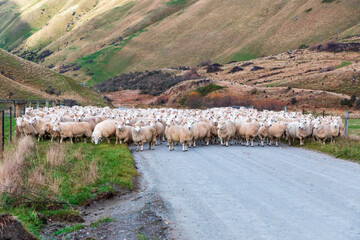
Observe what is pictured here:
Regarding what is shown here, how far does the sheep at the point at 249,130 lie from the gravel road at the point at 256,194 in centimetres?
432

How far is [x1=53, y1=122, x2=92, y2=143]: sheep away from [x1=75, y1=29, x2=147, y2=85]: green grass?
315ft

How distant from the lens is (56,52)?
492 ft

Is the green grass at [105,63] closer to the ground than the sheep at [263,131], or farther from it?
farther from it

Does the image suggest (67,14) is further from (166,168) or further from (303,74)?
(166,168)

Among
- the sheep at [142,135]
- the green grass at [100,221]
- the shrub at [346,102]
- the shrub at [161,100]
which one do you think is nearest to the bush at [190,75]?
the shrub at [161,100]

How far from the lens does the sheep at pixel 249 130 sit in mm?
20234

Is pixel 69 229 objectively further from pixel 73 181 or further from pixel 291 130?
pixel 291 130

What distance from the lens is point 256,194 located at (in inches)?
380

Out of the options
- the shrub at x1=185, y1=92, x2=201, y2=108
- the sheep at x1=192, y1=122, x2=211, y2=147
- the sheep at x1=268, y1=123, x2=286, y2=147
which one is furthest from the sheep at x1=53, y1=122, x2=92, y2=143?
the shrub at x1=185, y1=92, x2=201, y2=108

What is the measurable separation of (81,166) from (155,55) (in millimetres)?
109879

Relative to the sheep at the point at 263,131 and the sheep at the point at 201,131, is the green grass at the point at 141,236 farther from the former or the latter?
the sheep at the point at 263,131

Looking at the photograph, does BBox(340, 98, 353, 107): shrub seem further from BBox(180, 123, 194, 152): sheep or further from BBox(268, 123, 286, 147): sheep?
BBox(180, 123, 194, 152): sheep

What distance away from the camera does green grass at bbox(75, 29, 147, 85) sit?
117800 millimetres

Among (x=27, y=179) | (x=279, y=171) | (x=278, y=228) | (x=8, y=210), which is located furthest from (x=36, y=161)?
(x=278, y=228)
